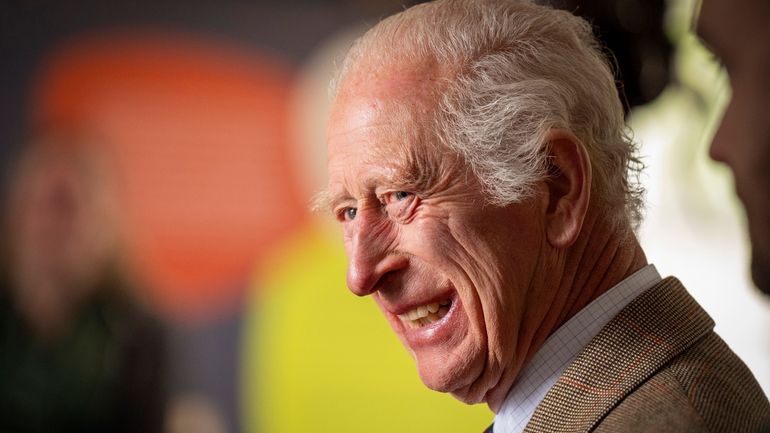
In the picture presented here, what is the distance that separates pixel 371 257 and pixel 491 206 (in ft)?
0.58

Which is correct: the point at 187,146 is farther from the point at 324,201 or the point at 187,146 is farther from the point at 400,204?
the point at 400,204

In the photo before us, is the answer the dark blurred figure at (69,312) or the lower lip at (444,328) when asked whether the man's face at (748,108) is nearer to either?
the lower lip at (444,328)

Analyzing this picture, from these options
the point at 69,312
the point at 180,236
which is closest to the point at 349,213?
the point at 180,236

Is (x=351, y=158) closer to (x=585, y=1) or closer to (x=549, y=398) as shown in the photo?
(x=549, y=398)

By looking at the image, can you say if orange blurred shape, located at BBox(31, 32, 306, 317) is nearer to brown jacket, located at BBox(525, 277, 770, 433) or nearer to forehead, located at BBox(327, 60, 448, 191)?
forehead, located at BBox(327, 60, 448, 191)

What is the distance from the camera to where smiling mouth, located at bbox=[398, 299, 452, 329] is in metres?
1.20

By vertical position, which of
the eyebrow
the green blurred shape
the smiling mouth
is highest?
the eyebrow

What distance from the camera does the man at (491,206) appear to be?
1.16 m

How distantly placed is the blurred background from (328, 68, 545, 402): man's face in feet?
5.94

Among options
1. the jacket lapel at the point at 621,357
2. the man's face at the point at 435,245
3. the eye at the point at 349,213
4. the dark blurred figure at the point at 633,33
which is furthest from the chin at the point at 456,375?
the dark blurred figure at the point at 633,33

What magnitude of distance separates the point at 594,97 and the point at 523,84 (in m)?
0.11

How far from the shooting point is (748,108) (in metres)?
1.83

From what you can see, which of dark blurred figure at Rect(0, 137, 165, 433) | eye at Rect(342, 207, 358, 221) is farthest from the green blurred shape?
eye at Rect(342, 207, 358, 221)

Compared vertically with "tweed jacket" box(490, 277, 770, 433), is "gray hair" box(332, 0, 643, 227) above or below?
above
